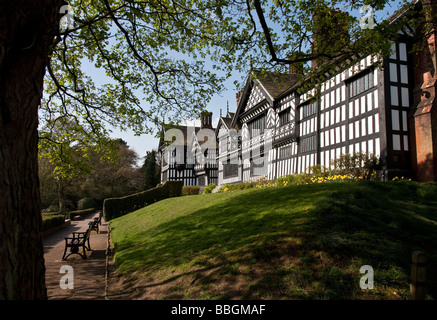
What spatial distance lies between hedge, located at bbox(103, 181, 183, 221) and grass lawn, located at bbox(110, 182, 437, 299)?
1608cm

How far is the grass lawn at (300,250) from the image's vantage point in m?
4.22

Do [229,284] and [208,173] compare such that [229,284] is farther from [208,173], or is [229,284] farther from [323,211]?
[208,173]

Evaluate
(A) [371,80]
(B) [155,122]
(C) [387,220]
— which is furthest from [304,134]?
(C) [387,220]

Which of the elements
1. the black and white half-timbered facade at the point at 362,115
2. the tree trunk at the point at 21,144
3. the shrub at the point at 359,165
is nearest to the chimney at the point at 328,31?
the black and white half-timbered facade at the point at 362,115

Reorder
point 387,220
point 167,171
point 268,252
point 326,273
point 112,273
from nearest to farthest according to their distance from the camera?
1. point 326,273
2. point 268,252
3. point 387,220
4. point 112,273
5. point 167,171

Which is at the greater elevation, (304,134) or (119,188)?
(304,134)

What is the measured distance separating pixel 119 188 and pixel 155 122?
3842 centimetres

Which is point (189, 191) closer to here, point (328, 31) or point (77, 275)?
point (77, 275)

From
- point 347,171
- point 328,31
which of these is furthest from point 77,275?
point 347,171

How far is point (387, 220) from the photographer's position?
6.18 m

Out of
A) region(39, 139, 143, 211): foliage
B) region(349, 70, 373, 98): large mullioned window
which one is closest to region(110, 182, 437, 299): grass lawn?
region(349, 70, 373, 98): large mullioned window

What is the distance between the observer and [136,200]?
82.8 ft

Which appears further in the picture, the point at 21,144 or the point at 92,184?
the point at 92,184

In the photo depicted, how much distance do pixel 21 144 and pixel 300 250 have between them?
4577mm
